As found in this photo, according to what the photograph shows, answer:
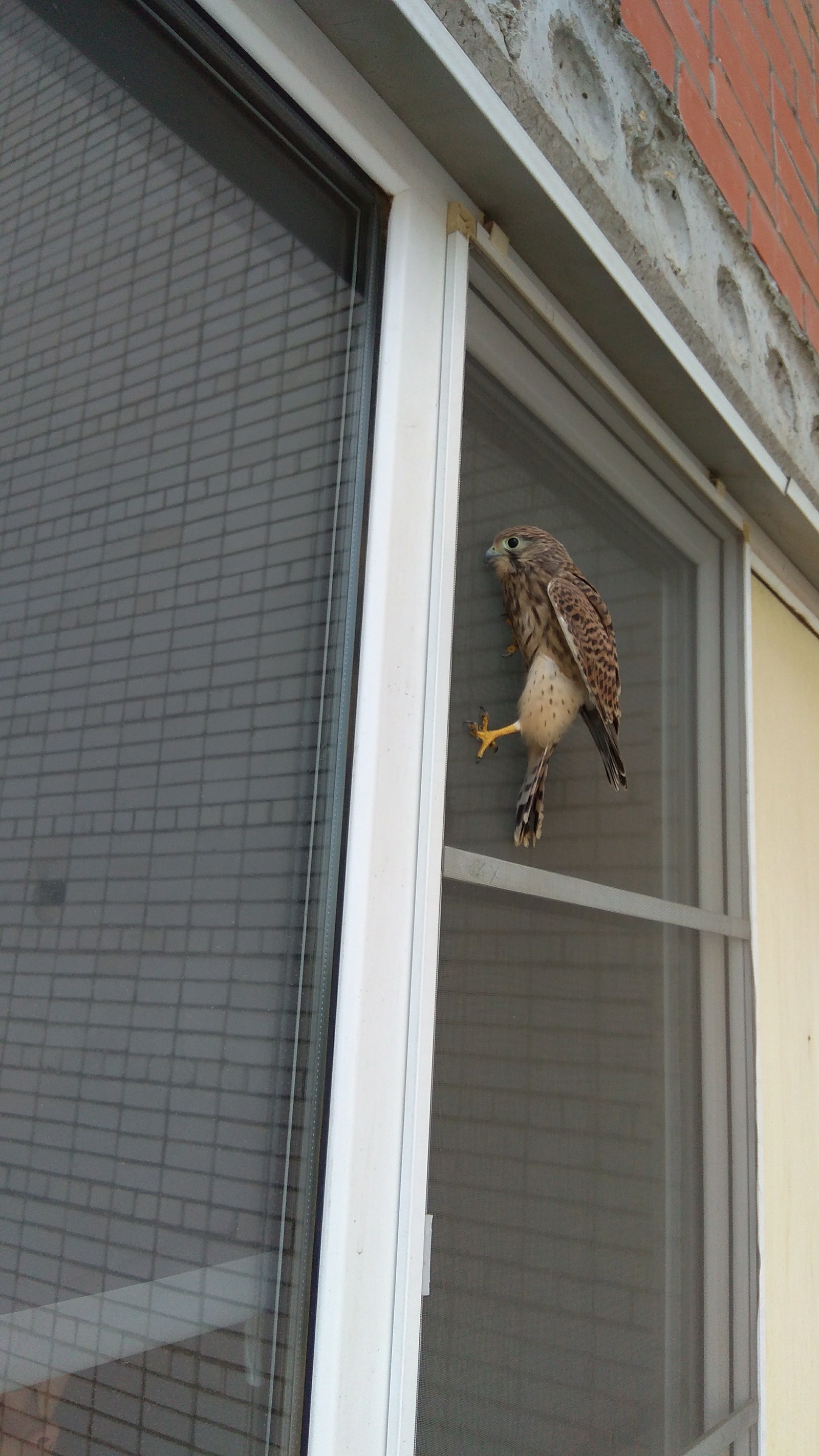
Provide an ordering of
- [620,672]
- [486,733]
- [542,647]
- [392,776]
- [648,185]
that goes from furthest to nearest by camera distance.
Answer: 1. [620,672]
2. [648,185]
3. [542,647]
4. [486,733]
5. [392,776]

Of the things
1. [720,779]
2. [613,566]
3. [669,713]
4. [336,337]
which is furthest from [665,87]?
[720,779]

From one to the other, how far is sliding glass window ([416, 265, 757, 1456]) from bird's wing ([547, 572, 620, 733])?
9 cm

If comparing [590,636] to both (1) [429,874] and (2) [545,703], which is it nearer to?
(2) [545,703]

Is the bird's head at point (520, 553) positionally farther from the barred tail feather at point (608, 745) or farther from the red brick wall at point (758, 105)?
the red brick wall at point (758, 105)

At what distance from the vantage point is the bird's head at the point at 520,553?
161 centimetres

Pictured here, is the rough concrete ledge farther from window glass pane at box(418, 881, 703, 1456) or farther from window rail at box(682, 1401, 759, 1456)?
window rail at box(682, 1401, 759, 1456)

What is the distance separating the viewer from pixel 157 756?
1.02 m

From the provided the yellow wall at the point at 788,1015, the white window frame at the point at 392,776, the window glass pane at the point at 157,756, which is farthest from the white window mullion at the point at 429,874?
the yellow wall at the point at 788,1015

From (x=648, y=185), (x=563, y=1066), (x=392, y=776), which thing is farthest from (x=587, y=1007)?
(x=648, y=185)

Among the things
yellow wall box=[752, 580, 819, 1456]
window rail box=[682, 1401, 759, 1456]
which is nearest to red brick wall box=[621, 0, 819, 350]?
yellow wall box=[752, 580, 819, 1456]

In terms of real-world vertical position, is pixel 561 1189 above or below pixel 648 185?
below

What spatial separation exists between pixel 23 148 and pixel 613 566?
130cm

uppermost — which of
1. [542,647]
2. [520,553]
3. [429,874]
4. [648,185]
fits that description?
[648,185]

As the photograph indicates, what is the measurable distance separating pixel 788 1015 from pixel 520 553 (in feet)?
4.73
